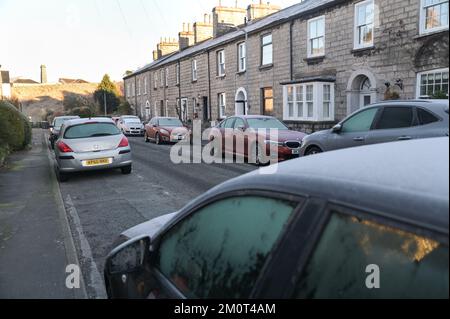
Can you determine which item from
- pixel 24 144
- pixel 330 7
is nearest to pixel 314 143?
pixel 330 7

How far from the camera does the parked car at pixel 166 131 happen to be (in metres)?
22.0

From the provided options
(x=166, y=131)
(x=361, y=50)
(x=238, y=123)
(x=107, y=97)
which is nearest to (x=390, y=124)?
(x=238, y=123)

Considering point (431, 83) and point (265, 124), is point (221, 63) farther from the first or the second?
point (431, 83)

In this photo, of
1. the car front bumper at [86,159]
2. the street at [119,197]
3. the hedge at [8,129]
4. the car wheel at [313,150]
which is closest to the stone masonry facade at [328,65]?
the car wheel at [313,150]

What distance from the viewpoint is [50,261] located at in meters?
4.99

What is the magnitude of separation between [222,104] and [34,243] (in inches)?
969

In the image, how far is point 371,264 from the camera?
58.1 inches

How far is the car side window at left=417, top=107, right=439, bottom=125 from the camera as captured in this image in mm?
7785

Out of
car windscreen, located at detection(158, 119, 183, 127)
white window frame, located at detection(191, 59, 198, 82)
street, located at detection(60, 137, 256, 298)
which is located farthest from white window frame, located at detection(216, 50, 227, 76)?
street, located at detection(60, 137, 256, 298)

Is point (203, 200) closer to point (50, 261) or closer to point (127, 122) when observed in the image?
point (50, 261)

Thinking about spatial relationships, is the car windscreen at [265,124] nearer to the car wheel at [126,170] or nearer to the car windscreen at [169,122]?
the car wheel at [126,170]

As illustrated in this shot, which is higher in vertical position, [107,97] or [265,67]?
[265,67]

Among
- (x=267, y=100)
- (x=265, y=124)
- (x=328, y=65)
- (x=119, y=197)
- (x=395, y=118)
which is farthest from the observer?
(x=267, y=100)

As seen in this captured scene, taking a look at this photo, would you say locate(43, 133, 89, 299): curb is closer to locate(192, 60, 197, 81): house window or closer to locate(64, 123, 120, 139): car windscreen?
locate(64, 123, 120, 139): car windscreen
